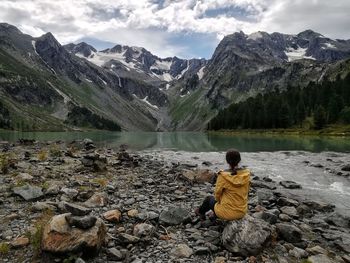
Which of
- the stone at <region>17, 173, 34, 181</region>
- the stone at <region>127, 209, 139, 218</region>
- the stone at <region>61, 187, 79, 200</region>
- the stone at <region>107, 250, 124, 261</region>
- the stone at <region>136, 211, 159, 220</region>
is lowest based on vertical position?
the stone at <region>107, 250, 124, 261</region>

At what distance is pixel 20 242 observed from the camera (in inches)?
500

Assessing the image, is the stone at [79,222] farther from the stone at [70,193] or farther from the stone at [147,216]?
the stone at [70,193]

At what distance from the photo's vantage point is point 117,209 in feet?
56.5

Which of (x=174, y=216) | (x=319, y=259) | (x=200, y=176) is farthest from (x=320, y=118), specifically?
(x=319, y=259)

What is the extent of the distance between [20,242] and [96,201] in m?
5.90

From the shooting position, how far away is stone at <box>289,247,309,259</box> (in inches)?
524

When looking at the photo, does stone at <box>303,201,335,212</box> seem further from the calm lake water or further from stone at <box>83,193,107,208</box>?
the calm lake water

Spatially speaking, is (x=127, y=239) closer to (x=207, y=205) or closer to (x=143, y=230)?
(x=143, y=230)

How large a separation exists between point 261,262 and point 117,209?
742 cm

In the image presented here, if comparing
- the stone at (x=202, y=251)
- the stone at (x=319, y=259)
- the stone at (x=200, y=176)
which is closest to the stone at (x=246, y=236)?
the stone at (x=202, y=251)

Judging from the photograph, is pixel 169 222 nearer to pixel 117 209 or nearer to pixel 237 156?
pixel 117 209

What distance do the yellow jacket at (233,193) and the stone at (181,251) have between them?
6.42 feet

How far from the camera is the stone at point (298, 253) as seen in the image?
43.7 feet

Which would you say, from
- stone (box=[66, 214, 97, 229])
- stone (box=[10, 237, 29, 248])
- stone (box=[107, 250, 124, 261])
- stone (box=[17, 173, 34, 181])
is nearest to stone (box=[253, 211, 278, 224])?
stone (box=[107, 250, 124, 261])
